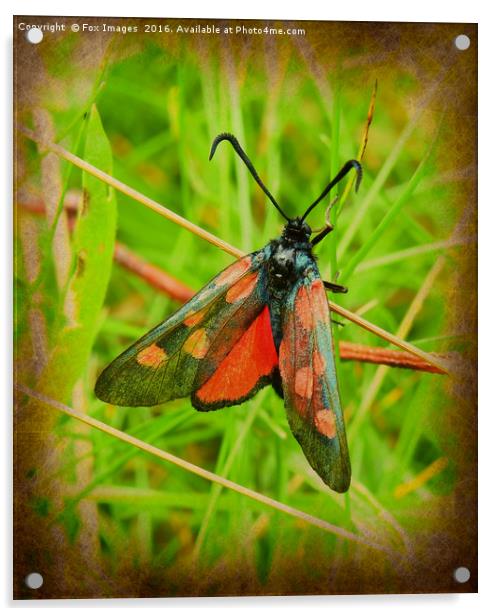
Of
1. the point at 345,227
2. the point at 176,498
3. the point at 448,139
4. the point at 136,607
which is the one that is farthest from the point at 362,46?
the point at 136,607

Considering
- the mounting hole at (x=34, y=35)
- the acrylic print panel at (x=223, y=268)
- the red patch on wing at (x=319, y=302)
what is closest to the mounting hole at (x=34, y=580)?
the acrylic print panel at (x=223, y=268)

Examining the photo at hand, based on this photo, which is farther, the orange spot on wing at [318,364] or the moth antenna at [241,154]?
the moth antenna at [241,154]

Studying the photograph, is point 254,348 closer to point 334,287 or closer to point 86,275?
point 334,287

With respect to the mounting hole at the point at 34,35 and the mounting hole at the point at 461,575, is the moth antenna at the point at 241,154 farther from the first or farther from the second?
the mounting hole at the point at 461,575

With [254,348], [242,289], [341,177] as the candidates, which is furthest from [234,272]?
[341,177]

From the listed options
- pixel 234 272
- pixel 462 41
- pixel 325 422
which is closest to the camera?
pixel 325 422

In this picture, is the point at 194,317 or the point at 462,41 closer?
the point at 194,317
